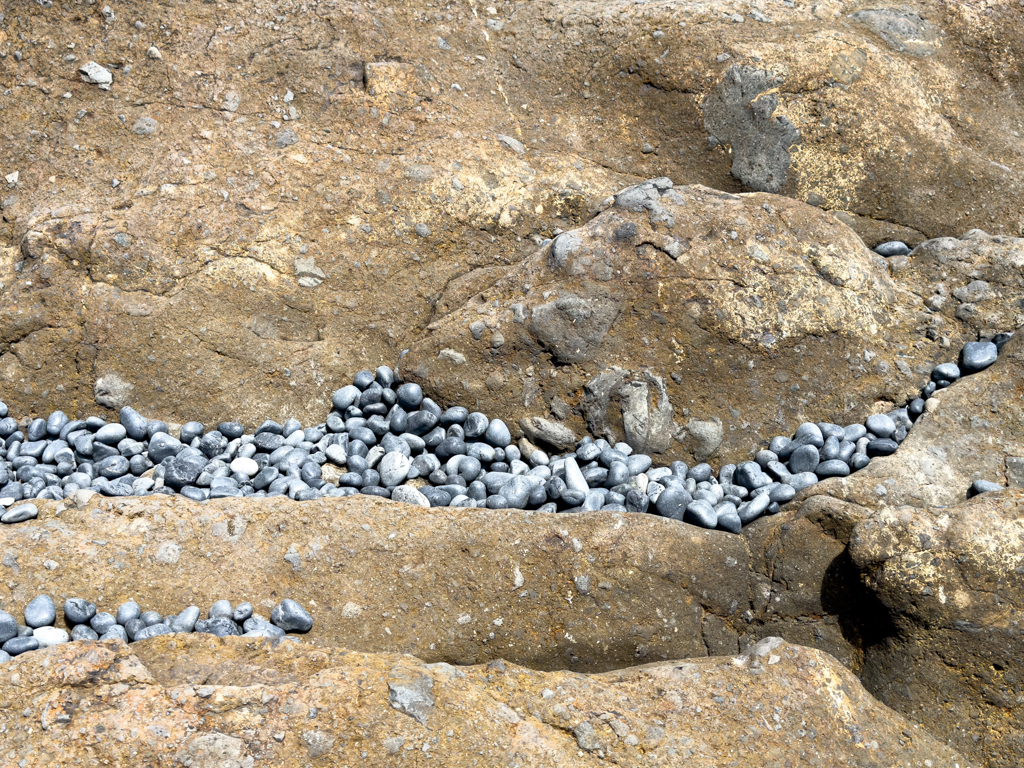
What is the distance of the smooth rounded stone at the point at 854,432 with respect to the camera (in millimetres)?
3566

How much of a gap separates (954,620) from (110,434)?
331cm

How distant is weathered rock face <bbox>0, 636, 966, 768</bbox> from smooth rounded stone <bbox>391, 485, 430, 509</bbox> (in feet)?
3.15

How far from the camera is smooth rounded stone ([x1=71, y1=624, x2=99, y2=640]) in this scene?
8.66 ft

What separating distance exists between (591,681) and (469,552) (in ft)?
2.21

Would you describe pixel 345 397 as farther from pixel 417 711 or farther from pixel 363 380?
pixel 417 711

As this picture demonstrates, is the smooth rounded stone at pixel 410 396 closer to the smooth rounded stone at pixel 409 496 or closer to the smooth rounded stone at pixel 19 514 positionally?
the smooth rounded stone at pixel 409 496

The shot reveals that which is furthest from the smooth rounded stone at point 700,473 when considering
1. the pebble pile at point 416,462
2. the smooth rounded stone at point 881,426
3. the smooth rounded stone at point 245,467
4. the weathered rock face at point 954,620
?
the smooth rounded stone at point 245,467

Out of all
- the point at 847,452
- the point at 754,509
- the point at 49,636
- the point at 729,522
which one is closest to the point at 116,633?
the point at 49,636

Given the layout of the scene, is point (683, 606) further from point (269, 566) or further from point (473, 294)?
point (473, 294)

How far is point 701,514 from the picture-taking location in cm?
315

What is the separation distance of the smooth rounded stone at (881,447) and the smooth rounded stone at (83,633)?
2.92 metres

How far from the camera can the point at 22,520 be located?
3012 millimetres

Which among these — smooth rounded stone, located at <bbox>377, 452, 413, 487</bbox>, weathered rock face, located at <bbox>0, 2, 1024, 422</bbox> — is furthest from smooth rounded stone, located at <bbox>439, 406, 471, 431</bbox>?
weathered rock face, located at <bbox>0, 2, 1024, 422</bbox>

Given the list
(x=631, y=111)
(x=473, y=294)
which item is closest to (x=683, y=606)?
(x=473, y=294)
